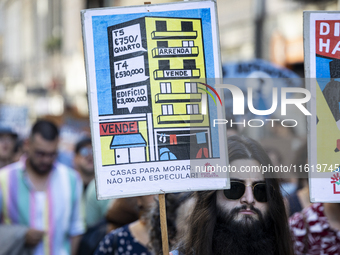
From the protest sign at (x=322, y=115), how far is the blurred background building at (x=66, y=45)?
22.3 ft

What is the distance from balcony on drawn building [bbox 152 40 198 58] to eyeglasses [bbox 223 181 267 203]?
25.0 inches

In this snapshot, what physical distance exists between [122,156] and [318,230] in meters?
1.42

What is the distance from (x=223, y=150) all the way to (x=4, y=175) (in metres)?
2.32

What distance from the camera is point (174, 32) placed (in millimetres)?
1874

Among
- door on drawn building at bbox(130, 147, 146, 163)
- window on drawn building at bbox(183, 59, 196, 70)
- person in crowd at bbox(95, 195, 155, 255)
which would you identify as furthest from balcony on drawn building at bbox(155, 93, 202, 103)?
person in crowd at bbox(95, 195, 155, 255)

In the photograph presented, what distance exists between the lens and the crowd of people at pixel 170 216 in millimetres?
1842

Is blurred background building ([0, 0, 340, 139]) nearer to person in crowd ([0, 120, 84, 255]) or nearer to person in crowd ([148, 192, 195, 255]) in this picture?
person in crowd ([0, 120, 84, 255])

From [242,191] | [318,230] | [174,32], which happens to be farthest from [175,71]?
[318,230]

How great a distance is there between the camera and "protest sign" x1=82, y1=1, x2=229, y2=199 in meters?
1.85

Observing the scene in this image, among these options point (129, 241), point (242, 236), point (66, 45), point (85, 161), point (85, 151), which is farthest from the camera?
point (66, 45)

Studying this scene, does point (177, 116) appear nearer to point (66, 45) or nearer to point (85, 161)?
point (85, 161)

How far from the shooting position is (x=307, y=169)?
1904 mm

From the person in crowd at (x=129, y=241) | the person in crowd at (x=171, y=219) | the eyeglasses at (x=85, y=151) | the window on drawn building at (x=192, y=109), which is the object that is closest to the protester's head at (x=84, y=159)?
the eyeglasses at (x=85, y=151)

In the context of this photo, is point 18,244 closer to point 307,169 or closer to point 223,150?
point 223,150
